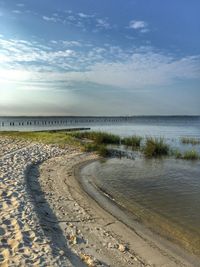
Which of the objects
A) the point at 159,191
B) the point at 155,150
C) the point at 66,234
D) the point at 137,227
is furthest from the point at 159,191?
the point at 155,150

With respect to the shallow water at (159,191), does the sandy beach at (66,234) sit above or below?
above

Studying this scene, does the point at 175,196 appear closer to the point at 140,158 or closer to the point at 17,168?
the point at 17,168

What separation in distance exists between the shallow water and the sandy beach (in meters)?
0.94

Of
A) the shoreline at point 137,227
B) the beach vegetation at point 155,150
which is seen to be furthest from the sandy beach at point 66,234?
the beach vegetation at point 155,150

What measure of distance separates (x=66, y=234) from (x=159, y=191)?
6.82 meters

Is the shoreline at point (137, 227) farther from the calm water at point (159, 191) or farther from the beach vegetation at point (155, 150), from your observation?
the beach vegetation at point (155, 150)

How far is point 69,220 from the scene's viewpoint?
9.80 meters

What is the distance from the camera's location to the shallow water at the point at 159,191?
33.5 ft

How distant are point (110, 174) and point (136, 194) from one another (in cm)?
444

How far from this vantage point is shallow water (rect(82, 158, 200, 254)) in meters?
10.2

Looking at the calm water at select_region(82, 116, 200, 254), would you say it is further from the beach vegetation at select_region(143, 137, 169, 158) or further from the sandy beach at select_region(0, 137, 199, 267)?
the beach vegetation at select_region(143, 137, 169, 158)

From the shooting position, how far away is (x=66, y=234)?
855 centimetres

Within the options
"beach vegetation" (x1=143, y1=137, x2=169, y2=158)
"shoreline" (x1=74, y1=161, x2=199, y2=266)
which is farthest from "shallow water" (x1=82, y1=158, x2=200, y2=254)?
"beach vegetation" (x1=143, y1=137, x2=169, y2=158)

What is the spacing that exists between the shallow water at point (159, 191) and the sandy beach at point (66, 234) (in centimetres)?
94
